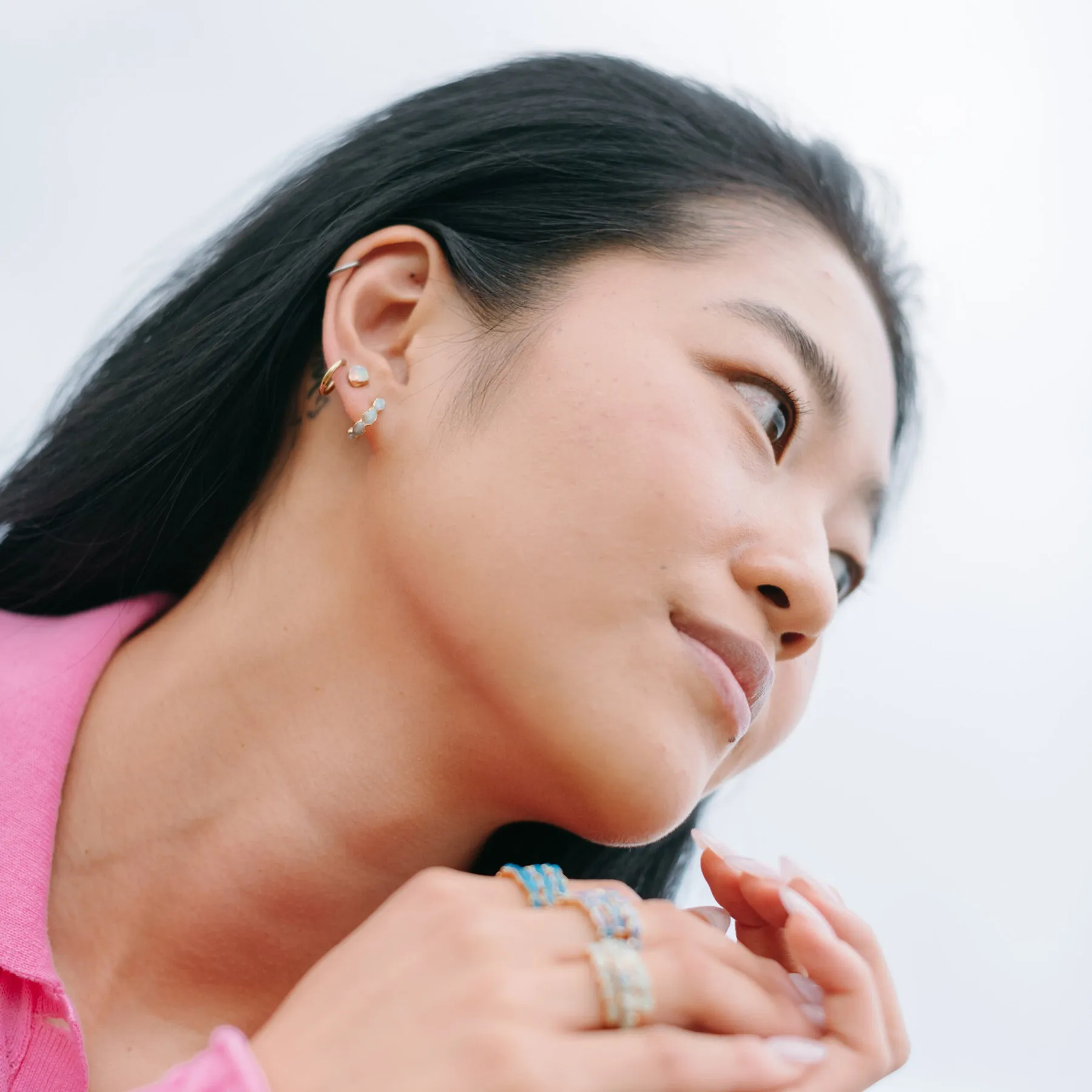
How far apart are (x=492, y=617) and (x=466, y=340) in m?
0.35

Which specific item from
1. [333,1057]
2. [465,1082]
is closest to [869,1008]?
[465,1082]

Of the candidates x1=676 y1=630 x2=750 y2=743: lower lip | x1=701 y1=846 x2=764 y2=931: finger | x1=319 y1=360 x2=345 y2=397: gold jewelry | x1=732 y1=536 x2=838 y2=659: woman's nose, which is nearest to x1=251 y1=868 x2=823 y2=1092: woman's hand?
x1=701 y1=846 x2=764 y2=931: finger

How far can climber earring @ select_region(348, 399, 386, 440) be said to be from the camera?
4.17 feet

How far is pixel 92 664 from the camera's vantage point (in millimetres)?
1407

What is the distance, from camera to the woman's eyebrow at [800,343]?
1222mm

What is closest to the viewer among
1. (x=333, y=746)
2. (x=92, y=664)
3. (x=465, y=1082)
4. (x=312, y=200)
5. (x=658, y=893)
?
(x=465, y=1082)

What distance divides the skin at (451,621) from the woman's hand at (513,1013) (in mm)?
31

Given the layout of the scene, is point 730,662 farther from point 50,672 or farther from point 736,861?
point 50,672

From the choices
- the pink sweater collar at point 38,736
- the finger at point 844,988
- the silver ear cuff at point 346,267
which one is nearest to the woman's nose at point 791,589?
the finger at point 844,988

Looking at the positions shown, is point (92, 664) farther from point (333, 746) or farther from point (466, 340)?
point (466, 340)

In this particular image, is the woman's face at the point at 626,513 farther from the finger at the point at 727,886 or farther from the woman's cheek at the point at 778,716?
the woman's cheek at the point at 778,716

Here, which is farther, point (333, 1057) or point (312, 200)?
point (312, 200)

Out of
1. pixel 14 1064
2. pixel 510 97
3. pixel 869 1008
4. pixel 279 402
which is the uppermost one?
pixel 510 97

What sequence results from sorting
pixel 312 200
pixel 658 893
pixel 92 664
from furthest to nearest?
pixel 658 893 < pixel 312 200 < pixel 92 664
